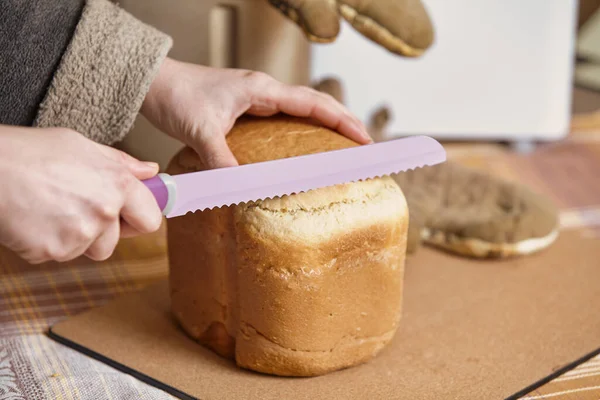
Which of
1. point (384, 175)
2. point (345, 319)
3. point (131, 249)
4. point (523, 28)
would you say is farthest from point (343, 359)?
point (523, 28)

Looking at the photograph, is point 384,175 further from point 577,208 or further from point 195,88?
point 577,208

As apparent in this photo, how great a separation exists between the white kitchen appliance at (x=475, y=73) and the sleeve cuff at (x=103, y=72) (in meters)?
0.90

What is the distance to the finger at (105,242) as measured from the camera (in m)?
0.68

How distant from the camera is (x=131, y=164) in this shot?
0.70 metres

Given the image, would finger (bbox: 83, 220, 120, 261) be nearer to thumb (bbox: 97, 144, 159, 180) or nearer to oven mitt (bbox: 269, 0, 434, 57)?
thumb (bbox: 97, 144, 159, 180)

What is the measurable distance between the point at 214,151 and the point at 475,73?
1.22 metres

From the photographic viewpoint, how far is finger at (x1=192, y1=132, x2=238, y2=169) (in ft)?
2.78

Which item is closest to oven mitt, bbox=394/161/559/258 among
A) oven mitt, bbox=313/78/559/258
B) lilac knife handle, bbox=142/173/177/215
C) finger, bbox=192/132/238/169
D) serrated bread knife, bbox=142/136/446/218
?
oven mitt, bbox=313/78/559/258

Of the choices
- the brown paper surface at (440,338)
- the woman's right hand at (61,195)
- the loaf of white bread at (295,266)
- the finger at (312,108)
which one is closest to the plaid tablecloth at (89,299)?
the brown paper surface at (440,338)

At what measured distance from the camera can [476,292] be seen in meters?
1.14

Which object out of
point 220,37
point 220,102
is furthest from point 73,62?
point 220,37

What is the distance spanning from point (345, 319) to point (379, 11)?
1.85ft

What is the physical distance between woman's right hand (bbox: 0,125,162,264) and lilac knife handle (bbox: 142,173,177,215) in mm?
24

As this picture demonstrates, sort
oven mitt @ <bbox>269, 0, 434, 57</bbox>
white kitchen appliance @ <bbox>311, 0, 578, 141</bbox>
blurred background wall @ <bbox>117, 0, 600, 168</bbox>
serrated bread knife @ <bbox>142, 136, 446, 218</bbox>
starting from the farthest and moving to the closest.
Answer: white kitchen appliance @ <bbox>311, 0, 578, 141</bbox> < blurred background wall @ <bbox>117, 0, 600, 168</bbox> < oven mitt @ <bbox>269, 0, 434, 57</bbox> < serrated bread knife @ <bbox>142, 136, 446, 218</bbox>
